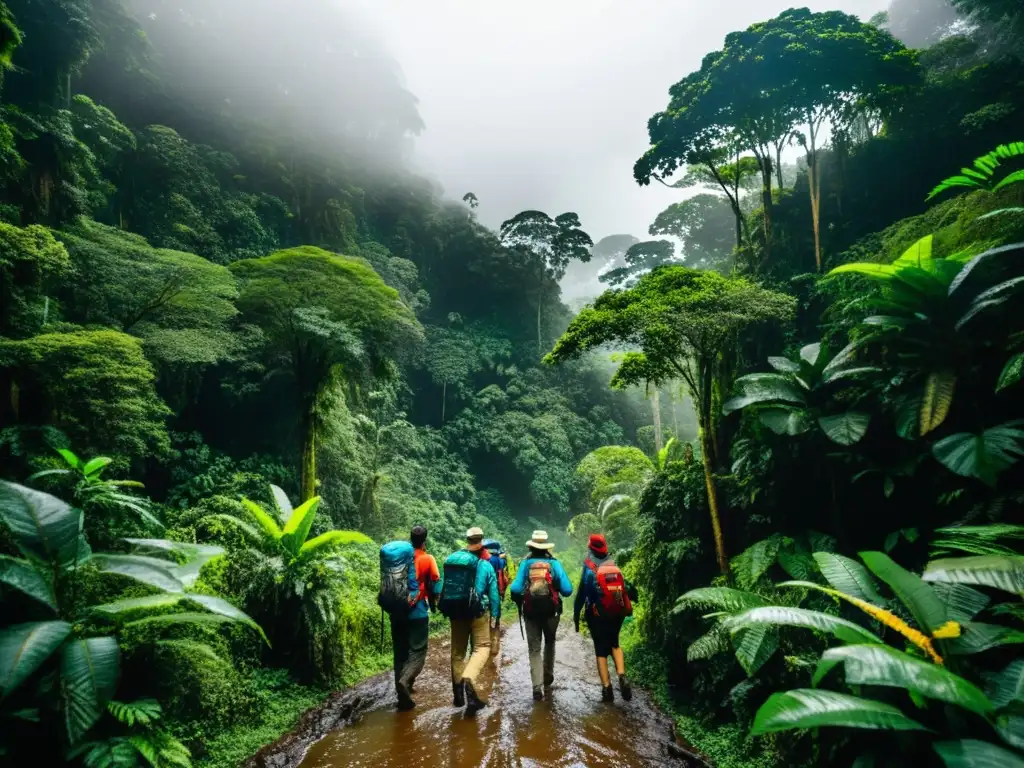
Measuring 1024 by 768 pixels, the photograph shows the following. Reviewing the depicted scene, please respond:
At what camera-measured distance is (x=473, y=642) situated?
4906 mm

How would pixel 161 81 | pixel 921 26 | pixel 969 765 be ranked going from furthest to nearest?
pixel 921 26, pixel 161 81, pixel 969 765

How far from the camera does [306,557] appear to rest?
5727 mm

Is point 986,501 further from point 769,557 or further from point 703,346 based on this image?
point 703,346

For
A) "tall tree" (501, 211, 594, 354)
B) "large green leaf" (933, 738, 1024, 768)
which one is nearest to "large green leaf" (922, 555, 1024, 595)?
"large green leaf" (933, 738, 1024, 768)

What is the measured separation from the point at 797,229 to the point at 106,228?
15656mm

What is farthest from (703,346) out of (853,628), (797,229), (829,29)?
(829,29)

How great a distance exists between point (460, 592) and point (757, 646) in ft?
8.88

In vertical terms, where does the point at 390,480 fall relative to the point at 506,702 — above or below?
above

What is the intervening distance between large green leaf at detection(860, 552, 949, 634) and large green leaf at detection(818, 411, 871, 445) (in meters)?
2.38

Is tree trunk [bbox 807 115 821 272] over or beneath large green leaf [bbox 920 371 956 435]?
over

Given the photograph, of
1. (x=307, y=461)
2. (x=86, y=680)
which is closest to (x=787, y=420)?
(x=86, y=680)

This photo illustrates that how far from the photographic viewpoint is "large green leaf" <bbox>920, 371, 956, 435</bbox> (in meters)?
3.93

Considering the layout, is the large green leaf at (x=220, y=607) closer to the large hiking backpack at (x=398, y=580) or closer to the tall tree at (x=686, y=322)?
the large hiking backpack at (x=398, y=580)

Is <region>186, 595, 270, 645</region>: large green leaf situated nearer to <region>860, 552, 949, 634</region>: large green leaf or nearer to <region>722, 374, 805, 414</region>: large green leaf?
<region>860, 552, 949, 634</region>: large green leaf
